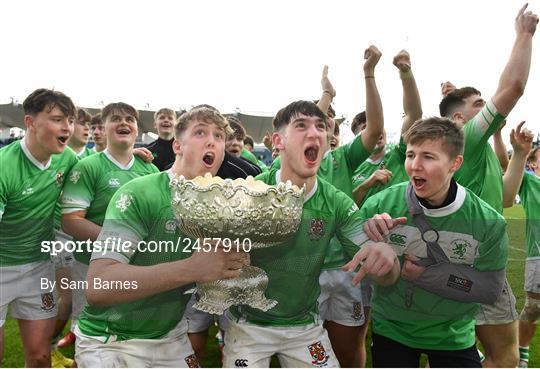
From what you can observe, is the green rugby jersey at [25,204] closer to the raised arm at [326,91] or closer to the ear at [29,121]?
the ear at [29,121]

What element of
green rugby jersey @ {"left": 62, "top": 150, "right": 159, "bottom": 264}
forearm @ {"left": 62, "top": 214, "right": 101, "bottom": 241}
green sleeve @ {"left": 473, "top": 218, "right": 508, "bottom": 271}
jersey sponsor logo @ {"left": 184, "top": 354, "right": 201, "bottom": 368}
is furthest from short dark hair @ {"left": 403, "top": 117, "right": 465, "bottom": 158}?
green rugby jersey @ {"left": 62, "top": 150, "right": 159, "bottom": 264}

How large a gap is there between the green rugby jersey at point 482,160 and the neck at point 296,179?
114 centimetres

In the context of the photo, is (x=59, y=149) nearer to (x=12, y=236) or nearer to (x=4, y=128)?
(x=12, y=236)

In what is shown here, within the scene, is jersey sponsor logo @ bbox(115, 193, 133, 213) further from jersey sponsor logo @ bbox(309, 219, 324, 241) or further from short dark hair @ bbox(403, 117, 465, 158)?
short dark hair @ bbox(403, 117, 465, 158)

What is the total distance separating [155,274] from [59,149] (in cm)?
162

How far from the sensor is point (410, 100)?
3184mm

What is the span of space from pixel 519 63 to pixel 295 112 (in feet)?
4.24

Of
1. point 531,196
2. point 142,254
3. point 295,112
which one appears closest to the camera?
point 142,254

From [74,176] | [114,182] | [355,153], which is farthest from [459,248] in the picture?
[74,176]

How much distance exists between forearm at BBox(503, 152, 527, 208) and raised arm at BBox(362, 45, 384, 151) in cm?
113

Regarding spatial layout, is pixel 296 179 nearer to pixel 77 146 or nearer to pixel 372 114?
pixel 372 114

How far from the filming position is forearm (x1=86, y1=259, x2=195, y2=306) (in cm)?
187

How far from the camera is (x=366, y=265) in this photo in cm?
195

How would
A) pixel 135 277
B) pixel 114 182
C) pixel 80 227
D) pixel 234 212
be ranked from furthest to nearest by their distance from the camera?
1. pixel 114 182
2. pixel 80 227
3. pixel 135 277
4. pixel 234 212
